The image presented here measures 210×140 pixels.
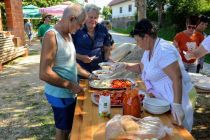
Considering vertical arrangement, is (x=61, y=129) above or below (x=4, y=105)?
above

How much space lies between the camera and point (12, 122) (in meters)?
4.99

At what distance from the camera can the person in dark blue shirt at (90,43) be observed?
11.8ft

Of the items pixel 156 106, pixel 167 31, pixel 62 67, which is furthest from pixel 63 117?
pixel 167 31

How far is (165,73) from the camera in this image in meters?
A: 2.34

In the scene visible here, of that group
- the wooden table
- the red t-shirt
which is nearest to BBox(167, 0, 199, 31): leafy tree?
the red t-shirt

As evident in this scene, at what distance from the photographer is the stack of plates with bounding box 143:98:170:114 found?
229 cm

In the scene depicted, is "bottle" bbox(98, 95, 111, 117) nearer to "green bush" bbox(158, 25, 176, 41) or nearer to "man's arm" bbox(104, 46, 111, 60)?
"man's arm" bbox(104, 46, 111, 60)

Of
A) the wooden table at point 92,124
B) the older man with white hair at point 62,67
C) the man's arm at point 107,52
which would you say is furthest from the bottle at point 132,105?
the man's arm at point 107,52

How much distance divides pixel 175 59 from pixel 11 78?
23.5 ft

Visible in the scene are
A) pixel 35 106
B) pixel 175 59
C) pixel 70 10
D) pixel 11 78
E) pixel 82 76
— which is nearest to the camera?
pixel 175 59

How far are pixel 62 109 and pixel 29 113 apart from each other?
2.80 metres

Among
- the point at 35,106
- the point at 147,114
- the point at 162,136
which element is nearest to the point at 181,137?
the point at 162,136

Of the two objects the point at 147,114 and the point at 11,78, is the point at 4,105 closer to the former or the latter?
the point at 11,78

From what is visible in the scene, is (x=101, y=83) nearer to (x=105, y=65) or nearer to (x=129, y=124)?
(x=105, y=65)
